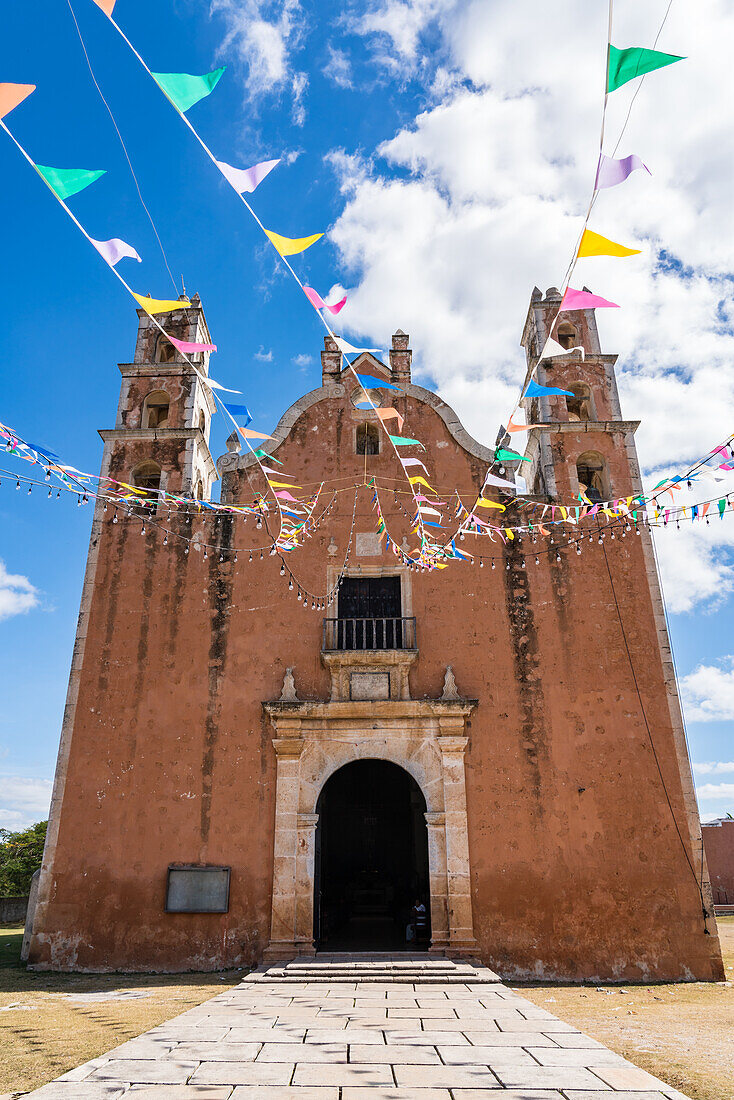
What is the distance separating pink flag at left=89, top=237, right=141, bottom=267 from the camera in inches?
226

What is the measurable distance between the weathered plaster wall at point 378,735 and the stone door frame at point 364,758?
0.21 metres

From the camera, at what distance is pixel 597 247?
18.9ft

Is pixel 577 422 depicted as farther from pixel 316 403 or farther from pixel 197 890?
pixel 197 890

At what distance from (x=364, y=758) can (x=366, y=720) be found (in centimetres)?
56

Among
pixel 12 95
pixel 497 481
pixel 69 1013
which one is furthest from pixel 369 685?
pixel 12 95

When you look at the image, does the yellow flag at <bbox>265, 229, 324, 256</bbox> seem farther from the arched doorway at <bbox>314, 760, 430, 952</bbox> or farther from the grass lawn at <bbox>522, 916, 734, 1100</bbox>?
the arched doorway at <bbox>314, 760, 430, 952</bbox>

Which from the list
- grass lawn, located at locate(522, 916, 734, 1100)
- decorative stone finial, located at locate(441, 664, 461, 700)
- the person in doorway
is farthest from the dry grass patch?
decorative stone finial, located at locate(441, 664, 461, 700)

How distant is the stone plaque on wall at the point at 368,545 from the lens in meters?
12.0

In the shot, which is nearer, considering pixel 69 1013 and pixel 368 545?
pixel 69 1013

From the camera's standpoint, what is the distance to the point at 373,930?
13672 mm

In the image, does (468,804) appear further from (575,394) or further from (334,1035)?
(575,394)

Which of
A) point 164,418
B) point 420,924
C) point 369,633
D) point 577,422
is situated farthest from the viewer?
point 164,418

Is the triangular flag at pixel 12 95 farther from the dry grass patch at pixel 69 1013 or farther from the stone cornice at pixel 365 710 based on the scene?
the stone cornice at pixel 365 710

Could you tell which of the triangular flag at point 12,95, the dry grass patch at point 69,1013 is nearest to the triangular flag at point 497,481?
the dry grass patch at point 69,1013
